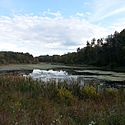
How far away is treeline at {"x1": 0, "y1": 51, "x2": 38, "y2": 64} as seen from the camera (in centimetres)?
11471

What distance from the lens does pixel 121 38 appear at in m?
94.7

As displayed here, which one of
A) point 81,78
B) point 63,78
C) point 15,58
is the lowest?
point 81,78

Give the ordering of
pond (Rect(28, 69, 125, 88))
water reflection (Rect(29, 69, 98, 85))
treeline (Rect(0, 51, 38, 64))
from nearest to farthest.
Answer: water reflection (Rect(29, 69, 98, 85)), pond (Rect(28, 69, 125, 88)), treeline (Rect(0, 51, 38, 64))

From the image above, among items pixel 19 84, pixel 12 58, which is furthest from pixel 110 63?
pixel 19 84

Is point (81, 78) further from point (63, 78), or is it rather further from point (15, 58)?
point (15, 58)

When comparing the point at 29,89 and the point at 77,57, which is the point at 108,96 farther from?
the point at 77,57

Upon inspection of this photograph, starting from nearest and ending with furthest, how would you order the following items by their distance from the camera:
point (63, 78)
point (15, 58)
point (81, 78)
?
point (63, 78) → point (81, 78) → point (15, 58)

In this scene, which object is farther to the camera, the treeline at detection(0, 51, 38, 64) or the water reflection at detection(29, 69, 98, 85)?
the treeline at detection(0, 51, 38, 64)

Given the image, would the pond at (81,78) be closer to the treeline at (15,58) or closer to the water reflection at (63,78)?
the water reflection at (63,78)

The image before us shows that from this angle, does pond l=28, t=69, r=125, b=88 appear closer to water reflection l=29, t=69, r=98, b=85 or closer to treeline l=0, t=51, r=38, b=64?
water reflection l=29, t=69, r=98, b=85

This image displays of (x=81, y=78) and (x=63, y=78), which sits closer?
(x=63, y=78)

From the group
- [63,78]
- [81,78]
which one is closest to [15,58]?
[81,78]

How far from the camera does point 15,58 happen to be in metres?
127

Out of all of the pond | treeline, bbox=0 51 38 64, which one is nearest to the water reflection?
the pond
